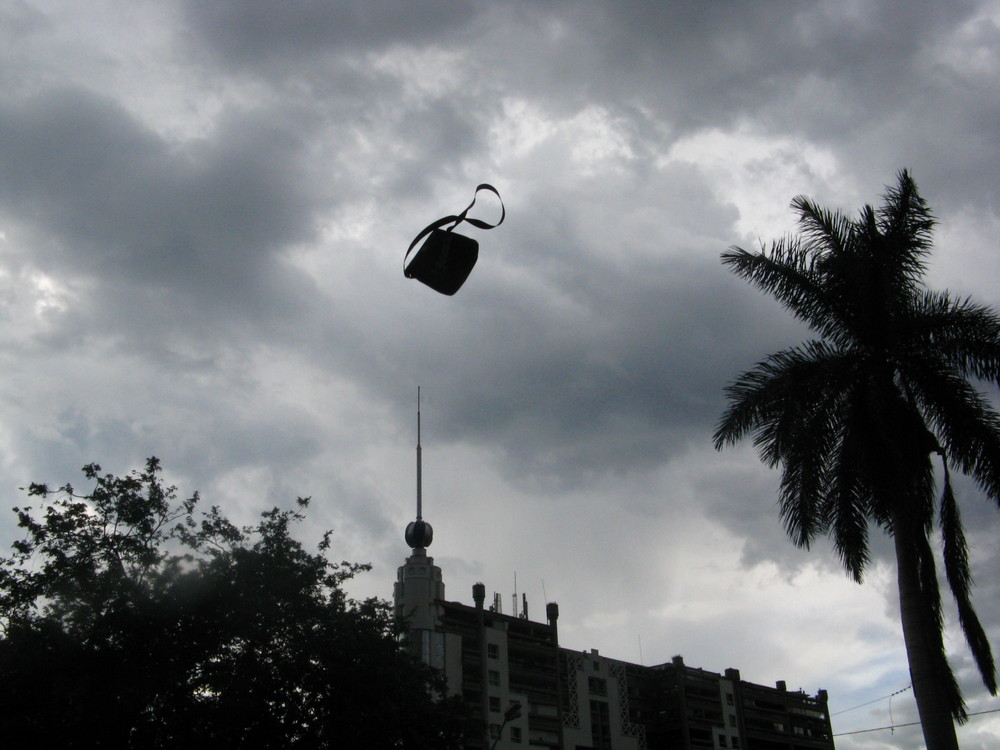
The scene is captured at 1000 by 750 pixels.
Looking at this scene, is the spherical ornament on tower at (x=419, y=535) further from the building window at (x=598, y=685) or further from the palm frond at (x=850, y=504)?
the palm frond at (x=850, y=504)

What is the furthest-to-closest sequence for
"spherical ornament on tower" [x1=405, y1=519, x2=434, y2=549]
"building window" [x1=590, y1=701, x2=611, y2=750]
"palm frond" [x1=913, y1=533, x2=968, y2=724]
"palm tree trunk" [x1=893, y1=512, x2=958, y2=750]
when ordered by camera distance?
"spherical ornament on tower" [x1=405, y1=519, x2=434, y2=549]
"building window" [x1=590, y1=701, x2=611, y2=750]
"palm frond" [x1=913, y1=533, x2=968, y2=724]
"palm tree trunk" [x1=893, y1=512, x2=958, y2=750]

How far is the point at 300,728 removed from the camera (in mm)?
24047

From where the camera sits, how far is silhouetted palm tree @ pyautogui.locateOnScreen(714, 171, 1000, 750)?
1811 centimetres

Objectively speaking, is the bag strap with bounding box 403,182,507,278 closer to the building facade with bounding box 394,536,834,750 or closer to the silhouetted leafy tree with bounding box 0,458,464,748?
the silhouetted leafy tree with bounding box 0,458,464,748

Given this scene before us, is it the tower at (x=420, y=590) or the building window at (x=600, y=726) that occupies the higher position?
the tower at (x=420, y=590)

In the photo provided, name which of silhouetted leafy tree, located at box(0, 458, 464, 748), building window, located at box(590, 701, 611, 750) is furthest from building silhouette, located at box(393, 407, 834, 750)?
silhouetted leafy tree, located at box(0, 458, 464, 748)

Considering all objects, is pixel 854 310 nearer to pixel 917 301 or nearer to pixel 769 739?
pixel 917 301

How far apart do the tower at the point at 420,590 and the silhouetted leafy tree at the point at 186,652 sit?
56.5 m

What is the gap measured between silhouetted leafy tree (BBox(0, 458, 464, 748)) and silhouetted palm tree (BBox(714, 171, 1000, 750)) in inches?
463

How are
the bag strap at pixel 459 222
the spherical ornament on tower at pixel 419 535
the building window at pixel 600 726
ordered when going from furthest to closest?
1. the spherical ornament on tower at pixel 419 535
2. the building window at pixel 600 726
3. the bag strap at pixel 459 222

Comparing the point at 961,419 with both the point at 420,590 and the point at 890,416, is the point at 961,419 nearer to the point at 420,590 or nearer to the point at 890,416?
the point at 890,416

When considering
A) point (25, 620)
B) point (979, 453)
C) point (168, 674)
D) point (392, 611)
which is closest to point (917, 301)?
point (979, 453)

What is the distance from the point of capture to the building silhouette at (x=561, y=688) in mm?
85875

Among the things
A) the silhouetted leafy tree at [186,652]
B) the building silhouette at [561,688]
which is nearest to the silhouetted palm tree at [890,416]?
the silhouetted leafy tree at [186,652]
